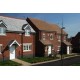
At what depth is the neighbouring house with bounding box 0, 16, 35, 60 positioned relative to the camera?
27.5 meters

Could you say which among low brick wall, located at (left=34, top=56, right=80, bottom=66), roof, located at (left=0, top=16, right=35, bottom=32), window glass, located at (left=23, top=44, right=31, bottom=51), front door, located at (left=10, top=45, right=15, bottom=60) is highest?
roof, located at (left=0, top=16, right=35, bottom=32)

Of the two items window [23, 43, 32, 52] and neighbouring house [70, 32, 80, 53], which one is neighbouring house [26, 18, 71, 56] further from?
neighbouring house [70, 32, 80, 53]

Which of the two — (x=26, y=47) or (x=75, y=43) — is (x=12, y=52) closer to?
(x=26, y=47)

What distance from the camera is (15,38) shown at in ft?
93.5

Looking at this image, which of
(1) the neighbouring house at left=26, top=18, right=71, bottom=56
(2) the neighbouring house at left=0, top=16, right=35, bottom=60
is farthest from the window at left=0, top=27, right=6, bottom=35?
(1) the neighbouring house at left=26, top=18, right=71, bottom=56

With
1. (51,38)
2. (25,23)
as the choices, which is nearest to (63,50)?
(51,38)

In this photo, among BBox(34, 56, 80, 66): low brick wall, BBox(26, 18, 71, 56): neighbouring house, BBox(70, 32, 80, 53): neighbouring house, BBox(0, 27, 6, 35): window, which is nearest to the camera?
BBox(34, 56, 80, 66): low brick wall

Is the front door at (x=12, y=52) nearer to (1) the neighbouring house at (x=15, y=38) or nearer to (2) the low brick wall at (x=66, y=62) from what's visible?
(1) the neighbouring house at (x=15, y=38)

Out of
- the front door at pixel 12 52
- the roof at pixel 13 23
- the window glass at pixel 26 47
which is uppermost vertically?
the roof at pixel 13 23

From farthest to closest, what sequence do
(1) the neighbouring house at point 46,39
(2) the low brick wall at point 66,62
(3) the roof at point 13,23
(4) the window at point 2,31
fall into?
1. (1) the neighbouring house at point 46,39
2. (3) the roof at point 13,23
3. (4) the window at point 2,31
4. (2) the low brick wall at point 66,62

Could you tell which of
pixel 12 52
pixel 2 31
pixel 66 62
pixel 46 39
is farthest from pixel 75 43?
pixel 2 31

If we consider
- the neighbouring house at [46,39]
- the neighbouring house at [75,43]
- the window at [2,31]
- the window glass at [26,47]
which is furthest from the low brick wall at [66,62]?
the window at [2,31]

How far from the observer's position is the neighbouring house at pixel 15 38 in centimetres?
2747

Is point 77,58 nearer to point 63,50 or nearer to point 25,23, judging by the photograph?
point 63,50
